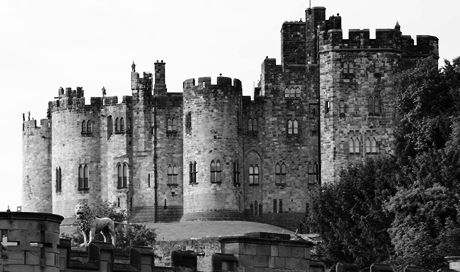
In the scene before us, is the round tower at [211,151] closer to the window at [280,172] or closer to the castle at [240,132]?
the castle at [240,132]

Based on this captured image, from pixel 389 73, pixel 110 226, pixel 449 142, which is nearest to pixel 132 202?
pixel 389 73

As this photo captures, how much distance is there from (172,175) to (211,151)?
169 inches

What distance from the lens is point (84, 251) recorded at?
47.2 m

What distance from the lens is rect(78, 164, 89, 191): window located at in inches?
5827

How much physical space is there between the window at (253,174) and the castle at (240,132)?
94mm

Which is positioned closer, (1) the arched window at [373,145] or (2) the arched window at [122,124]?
(1) the arched window at [373,145]

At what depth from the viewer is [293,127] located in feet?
485

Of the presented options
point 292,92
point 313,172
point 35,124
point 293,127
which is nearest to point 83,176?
point 35,124

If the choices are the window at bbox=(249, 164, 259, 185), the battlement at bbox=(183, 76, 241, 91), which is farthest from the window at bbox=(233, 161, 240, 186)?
the battlement at bbox=(183, 76, 241, 91)

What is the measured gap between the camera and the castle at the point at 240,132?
143 metres

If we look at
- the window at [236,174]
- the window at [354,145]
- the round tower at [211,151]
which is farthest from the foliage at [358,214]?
the window at [236,174]

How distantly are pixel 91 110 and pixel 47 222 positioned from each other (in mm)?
105901

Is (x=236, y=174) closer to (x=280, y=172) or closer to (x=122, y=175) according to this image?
(x=280, y=172)

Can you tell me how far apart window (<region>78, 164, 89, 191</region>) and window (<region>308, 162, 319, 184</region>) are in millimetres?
14901
